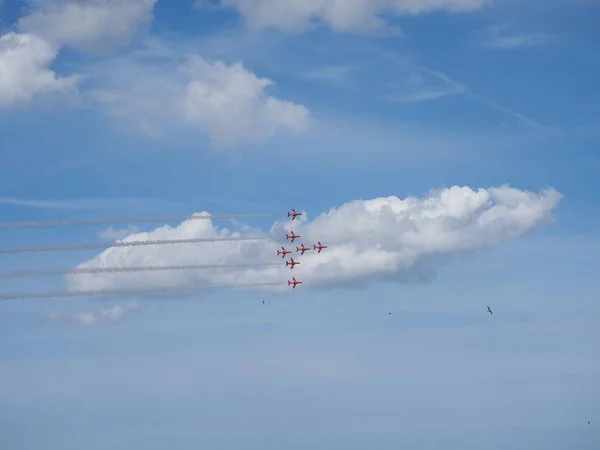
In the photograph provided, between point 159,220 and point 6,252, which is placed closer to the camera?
point 6,252

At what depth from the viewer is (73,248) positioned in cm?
15112

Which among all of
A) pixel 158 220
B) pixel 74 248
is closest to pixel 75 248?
pixel 74 248

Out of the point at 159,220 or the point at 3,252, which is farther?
the point at 159,220

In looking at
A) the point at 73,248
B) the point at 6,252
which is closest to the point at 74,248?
the point at 73,248

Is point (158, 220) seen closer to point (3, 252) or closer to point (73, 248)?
point (73, 248)

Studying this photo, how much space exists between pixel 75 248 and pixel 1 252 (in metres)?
25.2

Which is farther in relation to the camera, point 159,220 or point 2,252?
point 159,220

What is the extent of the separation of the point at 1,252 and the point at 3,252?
0.68 meters

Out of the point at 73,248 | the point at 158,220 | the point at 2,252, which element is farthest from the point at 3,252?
the point at 158,220

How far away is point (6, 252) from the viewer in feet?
473

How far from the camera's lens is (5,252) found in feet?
473

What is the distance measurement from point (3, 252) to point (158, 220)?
57.7 meters

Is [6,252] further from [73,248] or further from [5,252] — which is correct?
[73,248]

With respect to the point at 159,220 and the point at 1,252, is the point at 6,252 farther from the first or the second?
the point at 159,220
